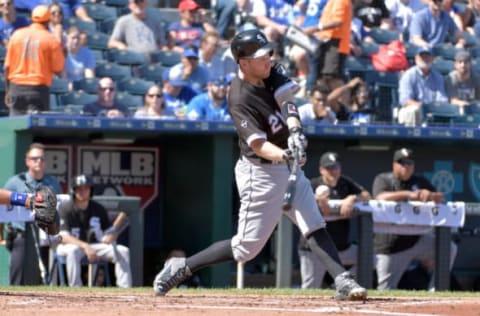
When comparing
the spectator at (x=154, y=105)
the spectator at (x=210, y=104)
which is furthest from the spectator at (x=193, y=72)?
the spectator at (x=154, y=105)

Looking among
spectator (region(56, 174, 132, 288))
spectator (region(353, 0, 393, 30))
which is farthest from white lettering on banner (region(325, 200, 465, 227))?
spectator (region(353, 0, 393, 30))

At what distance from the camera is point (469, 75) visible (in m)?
15.0

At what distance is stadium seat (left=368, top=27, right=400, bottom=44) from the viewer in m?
15.7

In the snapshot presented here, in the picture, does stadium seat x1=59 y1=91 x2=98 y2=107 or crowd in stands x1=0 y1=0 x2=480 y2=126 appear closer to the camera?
stadium seat x1=59 y1=91 x2=98 y2=107

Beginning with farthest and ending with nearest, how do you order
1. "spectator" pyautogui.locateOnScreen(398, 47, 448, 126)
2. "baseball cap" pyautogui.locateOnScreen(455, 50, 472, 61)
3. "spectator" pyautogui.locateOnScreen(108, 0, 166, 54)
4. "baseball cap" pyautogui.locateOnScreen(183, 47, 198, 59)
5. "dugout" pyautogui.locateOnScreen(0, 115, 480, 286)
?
1. "baseball cap" pyautogui.locateOnScreen(455, 50, 472, 61)
2. "spectator" pyautogui.locateOnScreen(398, 47, 448, 126)
3. "spectator" pyautogui.locateOnScreen(108, 0, 166, 54)
4. "baseball cap" pyautogui.locateOnScreen(183, 47, 198, 59)
5. "dugout" pyautogui.locateOnScreen(0, 115, 480, 286)

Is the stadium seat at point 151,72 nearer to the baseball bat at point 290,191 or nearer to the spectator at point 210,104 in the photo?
the spectator at point 210,104

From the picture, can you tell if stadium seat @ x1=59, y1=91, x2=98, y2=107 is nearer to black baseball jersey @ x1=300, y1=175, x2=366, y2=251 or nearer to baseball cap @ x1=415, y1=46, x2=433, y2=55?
black baseball jersey @ x1=300, y1=175, x2=366, y2=251

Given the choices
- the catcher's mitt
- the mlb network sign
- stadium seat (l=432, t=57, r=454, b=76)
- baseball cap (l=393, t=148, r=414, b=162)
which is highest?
stadium seat (l=432, t=57, r=454, b=76)

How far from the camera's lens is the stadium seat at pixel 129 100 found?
1293 centimetres

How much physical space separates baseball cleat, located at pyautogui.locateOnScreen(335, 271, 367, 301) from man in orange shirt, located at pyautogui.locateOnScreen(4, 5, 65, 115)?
17.1ft

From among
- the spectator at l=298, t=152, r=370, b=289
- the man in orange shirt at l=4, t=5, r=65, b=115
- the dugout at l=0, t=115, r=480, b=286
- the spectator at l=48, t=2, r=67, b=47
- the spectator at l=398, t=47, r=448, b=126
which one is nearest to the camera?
the spectator at l=298, t=152, r=370, b=289

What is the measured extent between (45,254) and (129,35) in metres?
3.83

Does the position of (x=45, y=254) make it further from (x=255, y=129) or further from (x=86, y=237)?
(x=255, y=129)

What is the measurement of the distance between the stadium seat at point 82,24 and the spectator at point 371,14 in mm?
3477
